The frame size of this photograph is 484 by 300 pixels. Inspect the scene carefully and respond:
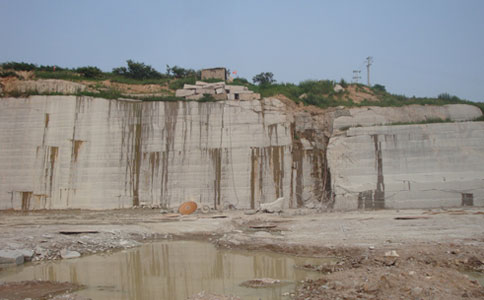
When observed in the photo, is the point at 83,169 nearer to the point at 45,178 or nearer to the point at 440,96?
the point at 45,178

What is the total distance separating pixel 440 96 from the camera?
21500mm

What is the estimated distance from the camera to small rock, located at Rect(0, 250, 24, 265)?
9.63 meters

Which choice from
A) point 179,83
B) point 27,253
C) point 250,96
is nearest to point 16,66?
point 179,83

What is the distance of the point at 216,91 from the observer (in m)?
21.7

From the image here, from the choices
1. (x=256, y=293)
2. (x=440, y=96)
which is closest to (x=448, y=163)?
(x=440, y=96)

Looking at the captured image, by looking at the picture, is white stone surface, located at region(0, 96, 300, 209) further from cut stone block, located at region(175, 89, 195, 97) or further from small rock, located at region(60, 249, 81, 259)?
small rock, located at region(60, 249, 81, 259)

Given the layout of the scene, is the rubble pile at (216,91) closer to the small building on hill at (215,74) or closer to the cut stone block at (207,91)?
the cut stone block at (207,91)

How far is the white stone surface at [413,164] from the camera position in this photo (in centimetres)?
1636

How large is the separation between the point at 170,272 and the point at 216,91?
1405cm

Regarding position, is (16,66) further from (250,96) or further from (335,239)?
(335,239)

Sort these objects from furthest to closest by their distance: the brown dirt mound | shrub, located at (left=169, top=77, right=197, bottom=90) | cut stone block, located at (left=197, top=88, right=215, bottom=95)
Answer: shrub, located at (left=169, top=77, right=197, bottom=90), cut stone block, located at (left=197, top=88, right=215, bottom=95), the brown dirt mound

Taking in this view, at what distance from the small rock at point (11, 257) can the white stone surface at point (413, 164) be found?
12587 mm

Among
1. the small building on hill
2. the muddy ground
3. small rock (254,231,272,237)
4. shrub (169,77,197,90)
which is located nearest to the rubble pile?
shrub (169,77,197,90)

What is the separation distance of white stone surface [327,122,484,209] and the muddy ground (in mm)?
1289
